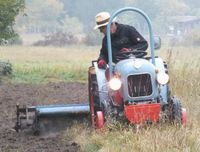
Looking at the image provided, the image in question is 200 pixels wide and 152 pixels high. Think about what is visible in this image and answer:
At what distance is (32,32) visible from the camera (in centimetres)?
8212

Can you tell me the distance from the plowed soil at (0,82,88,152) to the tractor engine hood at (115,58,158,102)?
100 cm

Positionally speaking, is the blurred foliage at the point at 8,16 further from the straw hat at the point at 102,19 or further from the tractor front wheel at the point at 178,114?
the tractor front wheel at the point at 178,114

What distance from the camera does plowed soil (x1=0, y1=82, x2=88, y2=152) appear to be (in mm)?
7940

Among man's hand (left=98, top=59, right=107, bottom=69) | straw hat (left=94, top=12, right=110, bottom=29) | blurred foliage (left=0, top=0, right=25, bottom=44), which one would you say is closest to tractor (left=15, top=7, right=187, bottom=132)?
man's hand (left=98, top=59, right=107, bottom=69)

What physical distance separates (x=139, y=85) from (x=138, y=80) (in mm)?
70

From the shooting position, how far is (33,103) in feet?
43.7

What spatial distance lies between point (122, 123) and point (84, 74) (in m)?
14.4

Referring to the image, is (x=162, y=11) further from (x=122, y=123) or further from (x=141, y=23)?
(x=122, y=123)

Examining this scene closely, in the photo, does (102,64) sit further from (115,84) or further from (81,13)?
(81,13)

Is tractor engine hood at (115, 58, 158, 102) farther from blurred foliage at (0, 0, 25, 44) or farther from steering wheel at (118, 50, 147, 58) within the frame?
blurred foliage at (0, 0, 25, 44)

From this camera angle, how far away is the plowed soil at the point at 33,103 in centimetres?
794

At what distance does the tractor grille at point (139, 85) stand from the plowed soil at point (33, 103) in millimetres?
1029

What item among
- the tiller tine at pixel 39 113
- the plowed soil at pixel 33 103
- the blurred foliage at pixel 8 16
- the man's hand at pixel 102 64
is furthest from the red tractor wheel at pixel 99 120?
the blurred foliage at pixel 8 16

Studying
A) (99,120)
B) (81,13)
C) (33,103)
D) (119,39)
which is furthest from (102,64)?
(81,13)
